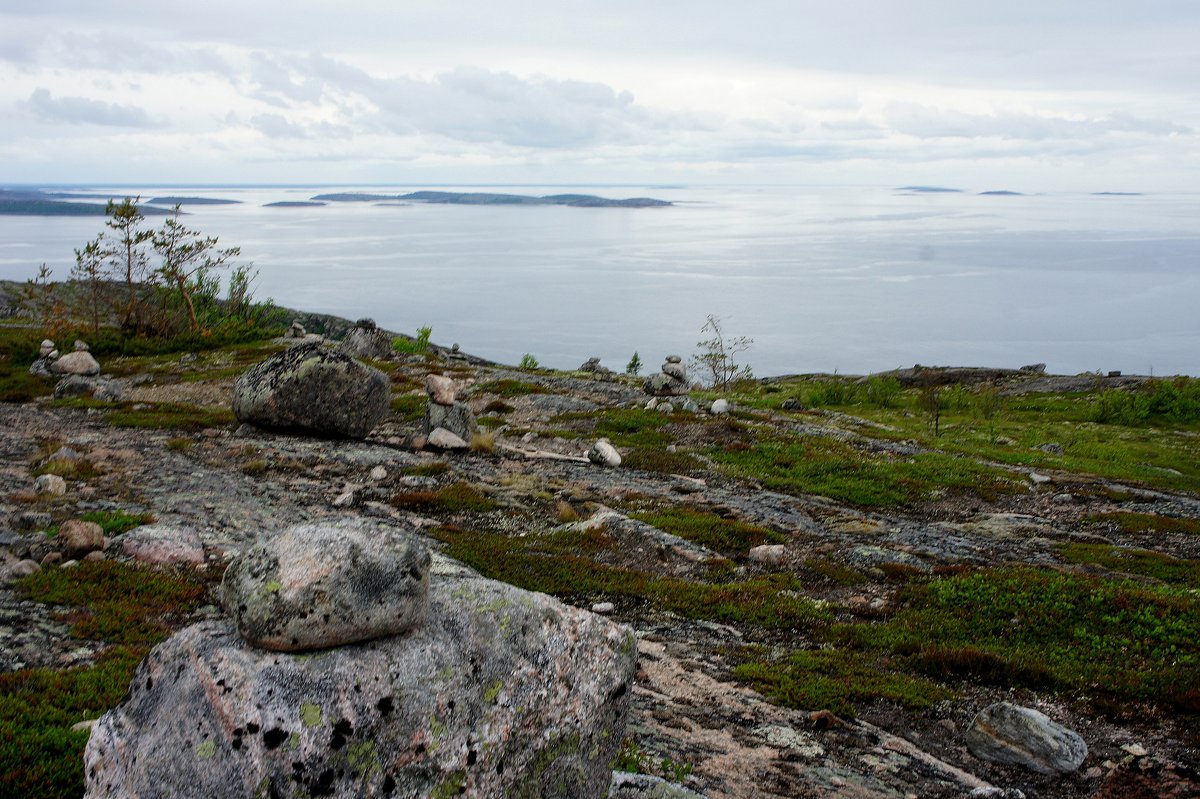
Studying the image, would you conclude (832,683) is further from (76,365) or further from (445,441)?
(76,365)

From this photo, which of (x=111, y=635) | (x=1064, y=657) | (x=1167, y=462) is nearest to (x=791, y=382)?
(x=1167, y=462)

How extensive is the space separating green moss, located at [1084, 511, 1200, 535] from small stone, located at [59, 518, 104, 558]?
1119 inches

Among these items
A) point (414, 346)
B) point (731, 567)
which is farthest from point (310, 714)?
point (414, 346)

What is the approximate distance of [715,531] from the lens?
24438 mm

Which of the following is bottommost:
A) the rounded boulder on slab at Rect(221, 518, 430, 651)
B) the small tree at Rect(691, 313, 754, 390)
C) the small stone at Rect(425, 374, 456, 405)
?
the small tree at Rect(691, 313, 754, 390)

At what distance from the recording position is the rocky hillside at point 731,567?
39.8 ft

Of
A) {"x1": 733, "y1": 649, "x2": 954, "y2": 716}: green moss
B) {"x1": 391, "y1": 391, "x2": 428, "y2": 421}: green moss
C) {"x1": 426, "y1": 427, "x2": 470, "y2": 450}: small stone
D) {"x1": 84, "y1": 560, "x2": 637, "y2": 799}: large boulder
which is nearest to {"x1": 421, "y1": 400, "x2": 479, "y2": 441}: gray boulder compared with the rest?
{"x1": 426, "y1": 427, "x2": 470, "y2": 450}: small stone

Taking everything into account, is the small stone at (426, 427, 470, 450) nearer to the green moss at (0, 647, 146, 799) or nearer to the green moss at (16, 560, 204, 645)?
the green moss at (16, 560, 204, 645)

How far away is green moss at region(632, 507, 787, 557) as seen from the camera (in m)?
23.6

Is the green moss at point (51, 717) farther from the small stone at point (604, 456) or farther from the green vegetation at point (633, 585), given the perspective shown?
the small stone at point (604, 456)

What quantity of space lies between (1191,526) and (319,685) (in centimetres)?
3024

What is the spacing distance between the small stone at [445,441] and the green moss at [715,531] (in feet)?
32.4

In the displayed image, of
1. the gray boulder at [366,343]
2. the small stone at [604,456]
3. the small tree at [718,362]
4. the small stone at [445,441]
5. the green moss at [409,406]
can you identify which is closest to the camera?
the small stone at [445,441]

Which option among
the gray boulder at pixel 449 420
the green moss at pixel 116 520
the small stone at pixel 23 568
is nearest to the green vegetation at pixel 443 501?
the green moss at pixel 116 520
